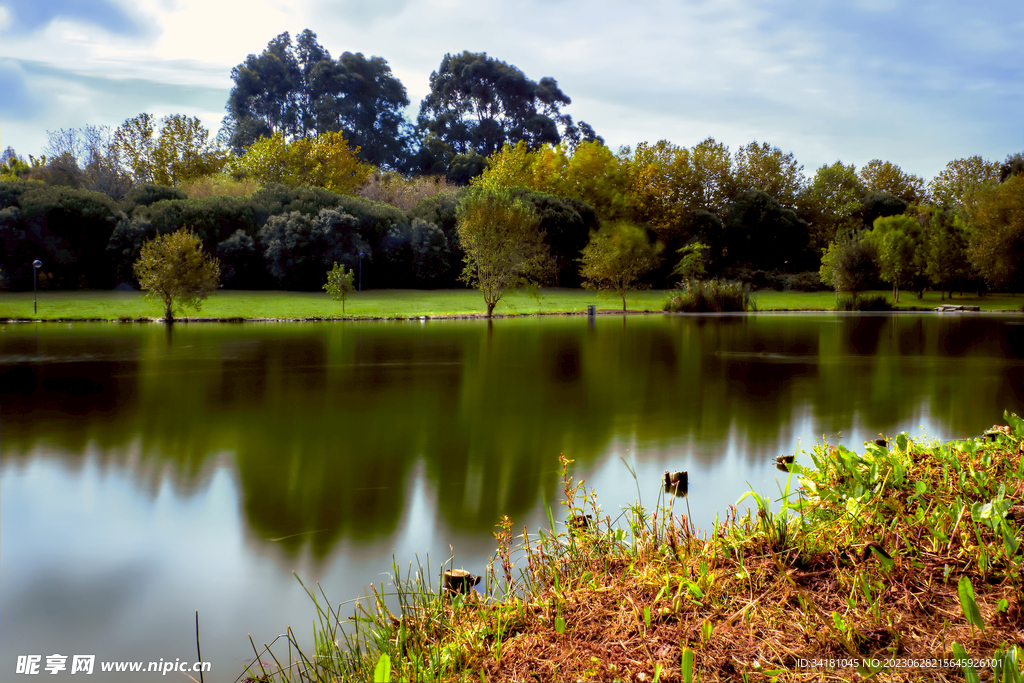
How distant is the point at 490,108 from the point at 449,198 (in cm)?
3187

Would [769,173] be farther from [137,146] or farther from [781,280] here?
[137,146]

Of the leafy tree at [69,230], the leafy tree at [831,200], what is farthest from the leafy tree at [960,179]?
the leafy tree at [69,230]

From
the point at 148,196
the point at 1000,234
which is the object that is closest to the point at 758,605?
the point at 148,196

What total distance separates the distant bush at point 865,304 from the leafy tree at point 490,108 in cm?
3507

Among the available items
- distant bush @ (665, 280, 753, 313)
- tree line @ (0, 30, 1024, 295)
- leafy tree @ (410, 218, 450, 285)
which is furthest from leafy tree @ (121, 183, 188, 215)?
distant bush @ (665, 280, 753, 313)

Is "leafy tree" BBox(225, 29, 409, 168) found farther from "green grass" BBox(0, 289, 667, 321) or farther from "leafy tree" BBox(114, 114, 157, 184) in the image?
"green grass" BBox(0, 289, 667, 321)

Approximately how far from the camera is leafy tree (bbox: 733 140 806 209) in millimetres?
49281

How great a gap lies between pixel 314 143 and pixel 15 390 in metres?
38.7

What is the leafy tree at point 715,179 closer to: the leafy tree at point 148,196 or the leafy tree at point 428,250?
the leafy tree at point 428,250

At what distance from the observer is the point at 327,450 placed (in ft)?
20.7

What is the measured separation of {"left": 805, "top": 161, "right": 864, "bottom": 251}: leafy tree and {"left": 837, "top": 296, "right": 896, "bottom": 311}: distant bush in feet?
44.1

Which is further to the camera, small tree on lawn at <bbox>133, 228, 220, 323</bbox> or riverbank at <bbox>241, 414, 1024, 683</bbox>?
small tree on lawn at <bbox>133, 228, 220, 323</bbox>

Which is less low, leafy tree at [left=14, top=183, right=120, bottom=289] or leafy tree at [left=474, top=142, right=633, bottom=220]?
leafy tree at [left=474, top=142, right=633, bottom=220]

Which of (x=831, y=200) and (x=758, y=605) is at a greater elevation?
(x=831, y=200)
